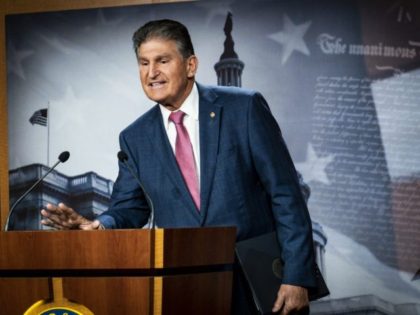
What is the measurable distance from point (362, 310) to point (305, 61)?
148 centimetres

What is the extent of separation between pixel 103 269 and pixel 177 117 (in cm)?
84

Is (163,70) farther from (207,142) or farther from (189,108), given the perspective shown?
(207,142)

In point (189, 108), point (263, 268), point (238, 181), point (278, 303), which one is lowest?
point (278, 303)

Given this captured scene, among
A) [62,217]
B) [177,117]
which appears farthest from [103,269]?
[177,117]

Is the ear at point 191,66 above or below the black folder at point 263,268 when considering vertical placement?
above

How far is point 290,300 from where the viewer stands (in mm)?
2121

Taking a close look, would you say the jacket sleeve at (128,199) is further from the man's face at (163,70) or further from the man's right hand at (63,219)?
the man's right hand at (63,219)

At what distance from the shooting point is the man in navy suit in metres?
2.21

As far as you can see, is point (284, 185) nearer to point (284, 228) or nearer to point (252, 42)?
point (284, 228)

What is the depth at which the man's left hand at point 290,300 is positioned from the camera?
212cm

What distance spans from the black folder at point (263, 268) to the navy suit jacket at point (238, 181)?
4cm

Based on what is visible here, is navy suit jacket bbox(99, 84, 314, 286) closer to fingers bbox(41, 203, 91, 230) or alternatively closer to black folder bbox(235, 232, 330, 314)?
black folder bbox(235, 232, 330, 314)

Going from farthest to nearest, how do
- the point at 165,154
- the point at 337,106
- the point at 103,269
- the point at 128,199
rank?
the point at 337,106
the point at 128,199
the point at 165,154
the point at 103,269

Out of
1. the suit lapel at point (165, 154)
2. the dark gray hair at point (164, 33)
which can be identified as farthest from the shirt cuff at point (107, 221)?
the dark gray hair at point (164, 33)
